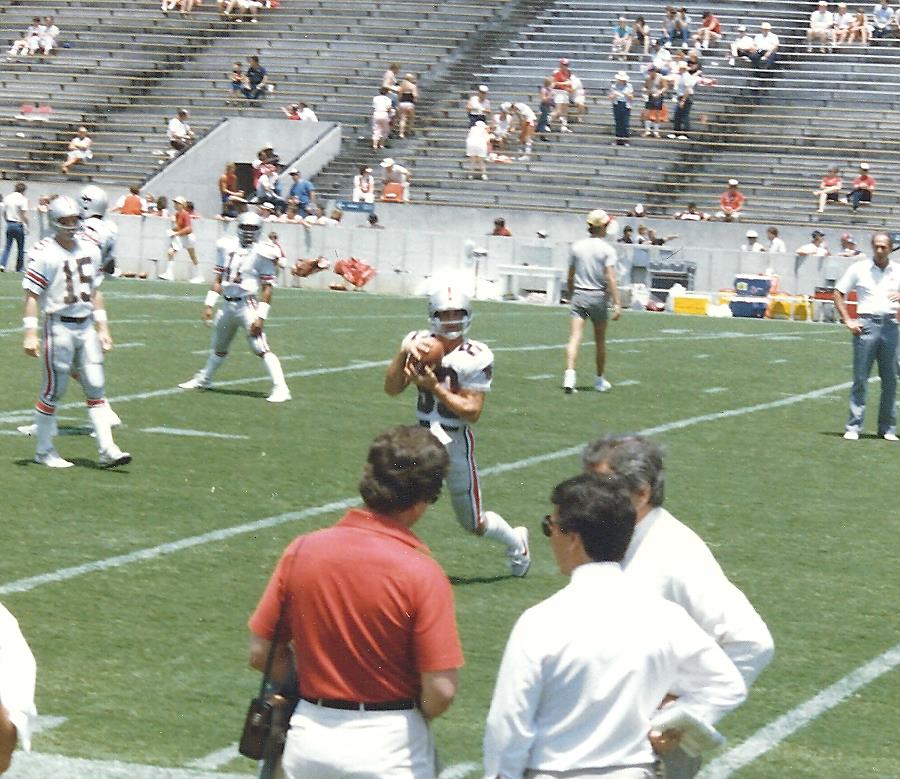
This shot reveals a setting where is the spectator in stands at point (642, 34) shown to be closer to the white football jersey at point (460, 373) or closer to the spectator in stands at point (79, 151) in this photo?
the spectator in stands at point (79, 151)

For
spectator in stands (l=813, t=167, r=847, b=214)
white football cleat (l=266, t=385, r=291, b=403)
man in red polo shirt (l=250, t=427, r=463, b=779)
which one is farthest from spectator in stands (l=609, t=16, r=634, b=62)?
man in red polo shirt (l=250, t=427, r=463, b=779)

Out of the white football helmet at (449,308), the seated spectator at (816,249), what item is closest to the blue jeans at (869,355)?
the white football helmet at (449,308)

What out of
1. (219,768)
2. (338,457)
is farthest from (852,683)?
(338,457)

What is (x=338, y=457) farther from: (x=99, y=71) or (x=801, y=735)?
(x=99, y=71)

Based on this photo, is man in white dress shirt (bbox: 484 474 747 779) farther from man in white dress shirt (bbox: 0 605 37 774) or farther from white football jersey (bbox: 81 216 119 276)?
white football jersey (bbox: 81 216 119 276)

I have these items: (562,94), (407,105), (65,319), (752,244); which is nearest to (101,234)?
(65,319)

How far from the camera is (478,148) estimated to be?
4012 centimetres

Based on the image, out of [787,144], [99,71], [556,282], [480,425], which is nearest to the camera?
[480,425]

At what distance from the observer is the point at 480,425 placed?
15359 mm

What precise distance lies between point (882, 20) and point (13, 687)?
136 feet

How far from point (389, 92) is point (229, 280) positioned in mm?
26636

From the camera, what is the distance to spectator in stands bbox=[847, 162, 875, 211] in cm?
3609

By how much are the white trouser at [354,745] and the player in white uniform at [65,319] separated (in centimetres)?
791

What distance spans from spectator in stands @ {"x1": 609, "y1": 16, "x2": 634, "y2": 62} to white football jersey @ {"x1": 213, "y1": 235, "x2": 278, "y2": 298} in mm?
28250
